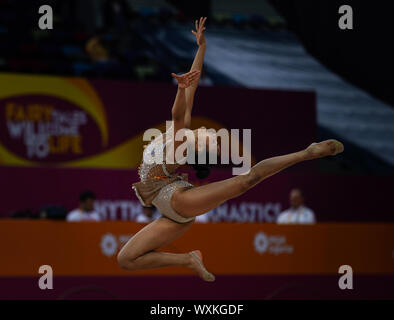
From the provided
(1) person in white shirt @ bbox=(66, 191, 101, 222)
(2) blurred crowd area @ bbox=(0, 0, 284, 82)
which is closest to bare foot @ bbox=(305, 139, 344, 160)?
(1) person in white shirt @ bbox=(66, 191, 101, 222)

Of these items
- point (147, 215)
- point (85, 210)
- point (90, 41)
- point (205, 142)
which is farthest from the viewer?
point (90, 41)

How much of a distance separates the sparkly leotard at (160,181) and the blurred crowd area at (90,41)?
560 cm

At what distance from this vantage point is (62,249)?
24.4ft

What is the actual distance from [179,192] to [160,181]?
0.73 feet

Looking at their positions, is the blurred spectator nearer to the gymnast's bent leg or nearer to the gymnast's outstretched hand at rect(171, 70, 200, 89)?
the gymnast's bent leg

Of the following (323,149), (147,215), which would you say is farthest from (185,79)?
(147,215)

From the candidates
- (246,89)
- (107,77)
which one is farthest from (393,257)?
(107,77)

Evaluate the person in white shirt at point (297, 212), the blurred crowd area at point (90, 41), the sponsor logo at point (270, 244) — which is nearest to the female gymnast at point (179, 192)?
the sponsor logo at point (270, 244)

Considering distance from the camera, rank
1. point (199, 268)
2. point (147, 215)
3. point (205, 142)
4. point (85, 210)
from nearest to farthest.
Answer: point (205, 142), point (199, 268), point (85, 210), point (147, 215)

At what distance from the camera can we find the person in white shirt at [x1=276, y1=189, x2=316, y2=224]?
31.7 ft

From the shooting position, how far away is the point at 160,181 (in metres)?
5.49

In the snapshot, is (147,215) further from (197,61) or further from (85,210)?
(197,61)

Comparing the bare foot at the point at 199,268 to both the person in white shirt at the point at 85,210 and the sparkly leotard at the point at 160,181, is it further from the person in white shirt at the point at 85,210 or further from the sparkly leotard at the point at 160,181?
the person in white shirt at the point at 85,210

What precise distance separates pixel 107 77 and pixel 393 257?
515cm
